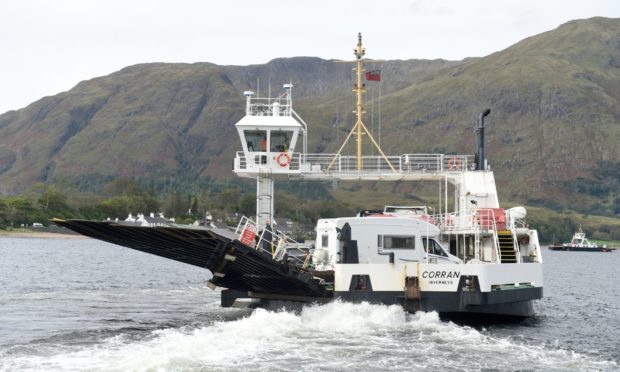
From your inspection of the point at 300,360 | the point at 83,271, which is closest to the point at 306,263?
the point at 300,360

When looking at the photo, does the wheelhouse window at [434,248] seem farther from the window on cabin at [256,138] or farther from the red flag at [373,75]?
the red flag at [373,75]

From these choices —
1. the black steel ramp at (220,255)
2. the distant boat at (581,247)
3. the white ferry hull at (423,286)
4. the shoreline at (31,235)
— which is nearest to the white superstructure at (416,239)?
the white ferry hull at (423,286)

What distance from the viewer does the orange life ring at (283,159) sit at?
3400 cm

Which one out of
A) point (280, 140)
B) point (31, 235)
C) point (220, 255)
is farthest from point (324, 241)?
point (31, 235)

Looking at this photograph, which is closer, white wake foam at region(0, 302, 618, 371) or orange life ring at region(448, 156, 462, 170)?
white wake foam at region(0, 302, 618, 371)

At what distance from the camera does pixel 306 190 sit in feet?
607

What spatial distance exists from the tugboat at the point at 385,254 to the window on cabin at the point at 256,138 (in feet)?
2.55

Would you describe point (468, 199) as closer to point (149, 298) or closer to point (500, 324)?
point (500, 324)

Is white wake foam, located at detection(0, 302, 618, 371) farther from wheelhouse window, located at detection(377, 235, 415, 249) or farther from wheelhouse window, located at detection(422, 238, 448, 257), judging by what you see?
wheelhouse window, located at detection(422, 238, 448, 257)

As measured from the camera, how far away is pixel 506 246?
3097 centimetres

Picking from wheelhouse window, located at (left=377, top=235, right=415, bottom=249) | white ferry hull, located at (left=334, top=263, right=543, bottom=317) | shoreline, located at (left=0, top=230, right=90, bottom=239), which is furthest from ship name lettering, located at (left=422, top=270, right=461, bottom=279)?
shoreline, located at (left=0, top=230, right=90, bottom=239)

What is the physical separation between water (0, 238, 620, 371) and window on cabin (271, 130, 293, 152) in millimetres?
6973

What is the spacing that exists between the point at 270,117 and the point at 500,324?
1257 centimetres

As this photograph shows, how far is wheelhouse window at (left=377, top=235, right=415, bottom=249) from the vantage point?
95.7ft
